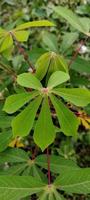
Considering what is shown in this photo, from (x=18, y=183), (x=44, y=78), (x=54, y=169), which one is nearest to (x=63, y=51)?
(x=44, y=78)

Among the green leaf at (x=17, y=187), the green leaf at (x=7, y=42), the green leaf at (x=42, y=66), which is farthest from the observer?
the green leaf at (x=7, y=42)

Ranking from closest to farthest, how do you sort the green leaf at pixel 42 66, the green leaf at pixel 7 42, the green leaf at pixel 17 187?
the green leaf at pixel 17 187 < the green leaf at pixel 42 66 < the green leaf at pixel 7 42

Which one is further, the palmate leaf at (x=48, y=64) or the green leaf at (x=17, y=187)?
the palmate leaf at (x=48, y=64)

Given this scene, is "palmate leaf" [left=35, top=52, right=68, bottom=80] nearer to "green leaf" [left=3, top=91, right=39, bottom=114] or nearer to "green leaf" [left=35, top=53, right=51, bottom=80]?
"green leaf" [left=35, top=53, right=51, bottom=80]

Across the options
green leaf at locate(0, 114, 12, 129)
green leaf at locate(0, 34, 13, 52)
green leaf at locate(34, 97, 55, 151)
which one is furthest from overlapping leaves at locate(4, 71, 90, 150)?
green leaf at locate(0, 34, 13, 52)

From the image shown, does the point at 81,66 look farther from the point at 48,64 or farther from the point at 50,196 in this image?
the point at 50,196

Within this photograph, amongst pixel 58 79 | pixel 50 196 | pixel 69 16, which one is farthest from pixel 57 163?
pixel 69 16

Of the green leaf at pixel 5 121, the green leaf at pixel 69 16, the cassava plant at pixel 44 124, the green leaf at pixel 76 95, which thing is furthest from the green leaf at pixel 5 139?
the green leaf at pixel 69 16

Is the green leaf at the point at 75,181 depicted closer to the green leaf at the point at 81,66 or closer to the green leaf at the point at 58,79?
the green leaf at the point at 58,79
